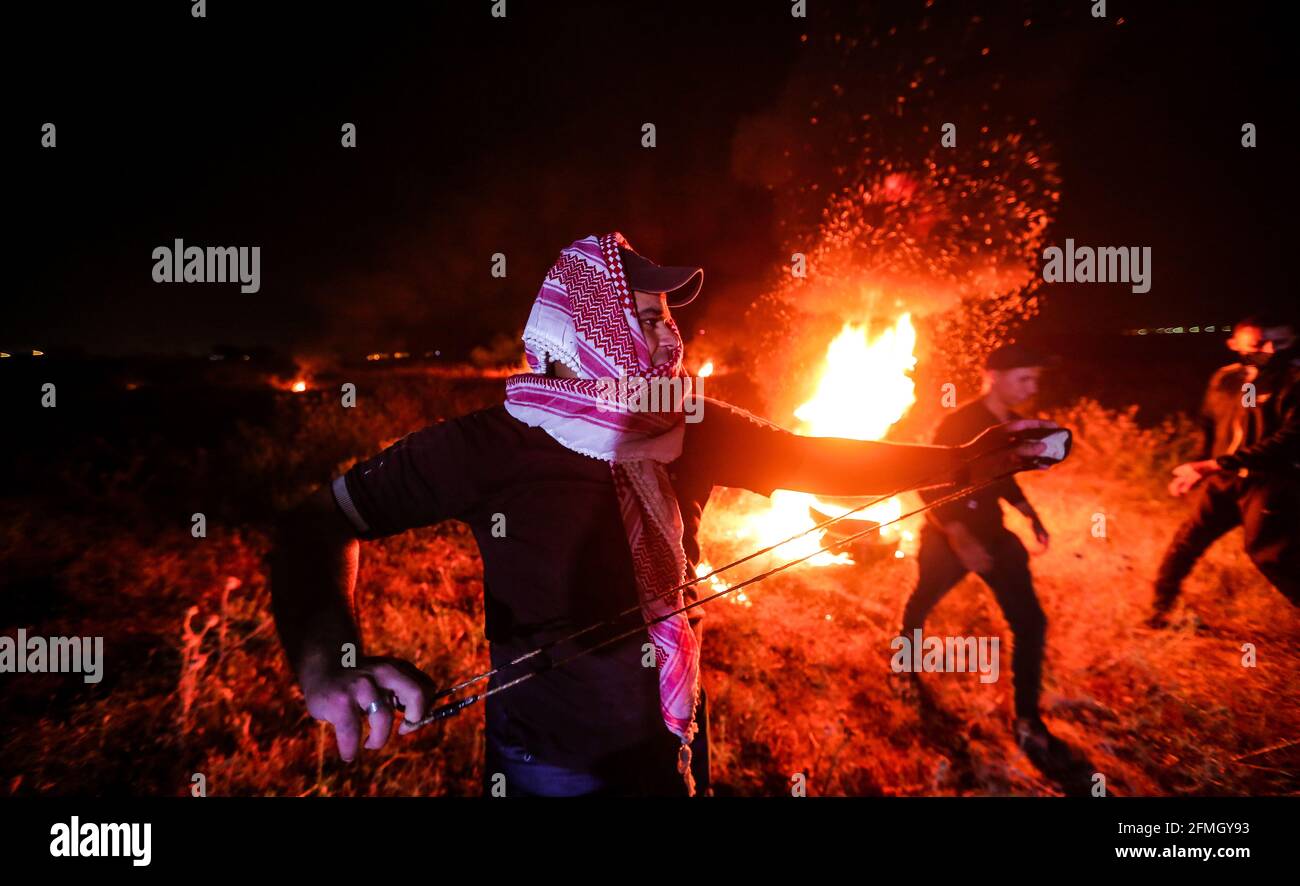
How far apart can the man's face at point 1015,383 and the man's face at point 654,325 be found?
9.63 ft

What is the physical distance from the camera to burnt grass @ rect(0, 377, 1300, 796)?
11.1 ft

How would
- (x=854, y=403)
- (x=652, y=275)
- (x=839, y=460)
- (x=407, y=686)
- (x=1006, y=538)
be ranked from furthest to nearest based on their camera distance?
(x=854, y=403), (x=1006, y=538), (x=839, y=460), (x=652, y=275), (x=407, y=686)

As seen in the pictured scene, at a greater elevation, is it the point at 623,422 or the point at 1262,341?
the point at 1262,341

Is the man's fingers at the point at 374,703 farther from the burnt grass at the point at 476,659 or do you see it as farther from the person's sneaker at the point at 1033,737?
the person's sneaker at the point at 1033,737

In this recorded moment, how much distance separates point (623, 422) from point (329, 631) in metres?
1.27

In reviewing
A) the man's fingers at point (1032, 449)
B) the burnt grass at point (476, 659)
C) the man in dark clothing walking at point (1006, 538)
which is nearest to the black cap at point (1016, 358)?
the man in dark clothing walking at point (1006, 538)

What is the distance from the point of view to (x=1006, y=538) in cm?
356

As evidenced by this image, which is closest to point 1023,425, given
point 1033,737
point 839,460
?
point 839,460

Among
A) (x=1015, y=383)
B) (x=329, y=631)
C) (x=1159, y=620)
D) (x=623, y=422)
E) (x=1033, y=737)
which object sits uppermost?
(x=1015, y=383)

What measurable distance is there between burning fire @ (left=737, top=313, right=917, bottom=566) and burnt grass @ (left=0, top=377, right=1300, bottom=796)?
1.91 feet

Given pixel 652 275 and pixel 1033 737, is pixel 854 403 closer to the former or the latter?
pixel 1033 737
